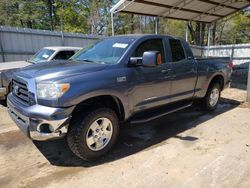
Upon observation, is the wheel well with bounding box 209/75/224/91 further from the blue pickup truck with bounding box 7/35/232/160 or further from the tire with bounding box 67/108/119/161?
the tire with bounding box 67/108/119/161

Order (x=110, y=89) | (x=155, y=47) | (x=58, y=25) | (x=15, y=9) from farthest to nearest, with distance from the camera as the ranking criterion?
1. (x=58, y=25)
2. (x=15, y=9)
3. (x=155, y=47)
4. (x=110, y=89)

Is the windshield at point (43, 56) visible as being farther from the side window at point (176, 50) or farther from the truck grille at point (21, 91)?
the side window at point (176, 50)

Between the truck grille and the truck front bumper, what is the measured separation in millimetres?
274

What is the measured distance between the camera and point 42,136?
10.2 ft

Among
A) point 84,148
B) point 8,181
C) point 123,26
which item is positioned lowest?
point 8,181

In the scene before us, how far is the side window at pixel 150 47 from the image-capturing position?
4215 millimetres

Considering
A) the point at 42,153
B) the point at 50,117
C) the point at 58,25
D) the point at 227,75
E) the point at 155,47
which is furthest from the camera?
the point at 58,25

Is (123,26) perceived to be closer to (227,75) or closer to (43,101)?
(227,75)

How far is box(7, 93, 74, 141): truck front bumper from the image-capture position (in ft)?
10.0

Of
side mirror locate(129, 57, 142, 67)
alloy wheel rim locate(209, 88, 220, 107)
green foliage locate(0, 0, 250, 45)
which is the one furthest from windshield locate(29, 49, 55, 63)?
green foliage locate(0, 0, 250, 45)

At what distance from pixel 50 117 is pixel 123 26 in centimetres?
2709

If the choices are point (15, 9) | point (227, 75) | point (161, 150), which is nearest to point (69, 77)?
point (161, 150)

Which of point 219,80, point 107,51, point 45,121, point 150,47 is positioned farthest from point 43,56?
point 219,80

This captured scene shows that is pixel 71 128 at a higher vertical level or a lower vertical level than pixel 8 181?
higher
